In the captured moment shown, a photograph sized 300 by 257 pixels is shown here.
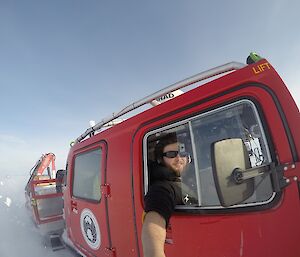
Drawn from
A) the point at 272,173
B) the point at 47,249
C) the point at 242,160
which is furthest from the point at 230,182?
the point at 47,249

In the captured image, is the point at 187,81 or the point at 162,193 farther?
the point at 187,81

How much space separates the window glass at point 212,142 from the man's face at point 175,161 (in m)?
0.06

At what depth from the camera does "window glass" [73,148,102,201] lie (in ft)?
10.9

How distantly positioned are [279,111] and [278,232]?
0.68m

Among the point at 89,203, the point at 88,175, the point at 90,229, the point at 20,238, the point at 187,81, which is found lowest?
the point at 20,238

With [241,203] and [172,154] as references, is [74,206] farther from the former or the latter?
Result: [241,203]

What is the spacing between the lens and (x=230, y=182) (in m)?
1.36

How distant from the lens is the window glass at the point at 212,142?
162 cm

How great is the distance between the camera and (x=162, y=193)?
1.85 m

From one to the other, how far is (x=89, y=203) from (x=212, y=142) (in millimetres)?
2178

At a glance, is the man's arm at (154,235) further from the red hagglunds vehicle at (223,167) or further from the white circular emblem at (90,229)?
the white circular emblem at (90,229)

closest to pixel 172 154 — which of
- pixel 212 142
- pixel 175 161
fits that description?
pixel 175 161

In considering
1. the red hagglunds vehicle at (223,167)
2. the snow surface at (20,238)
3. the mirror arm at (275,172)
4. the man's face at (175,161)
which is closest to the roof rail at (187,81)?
the red hagglunds vehicle at (223,167)

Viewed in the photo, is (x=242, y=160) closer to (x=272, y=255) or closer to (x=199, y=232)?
(x=272, y=255)
